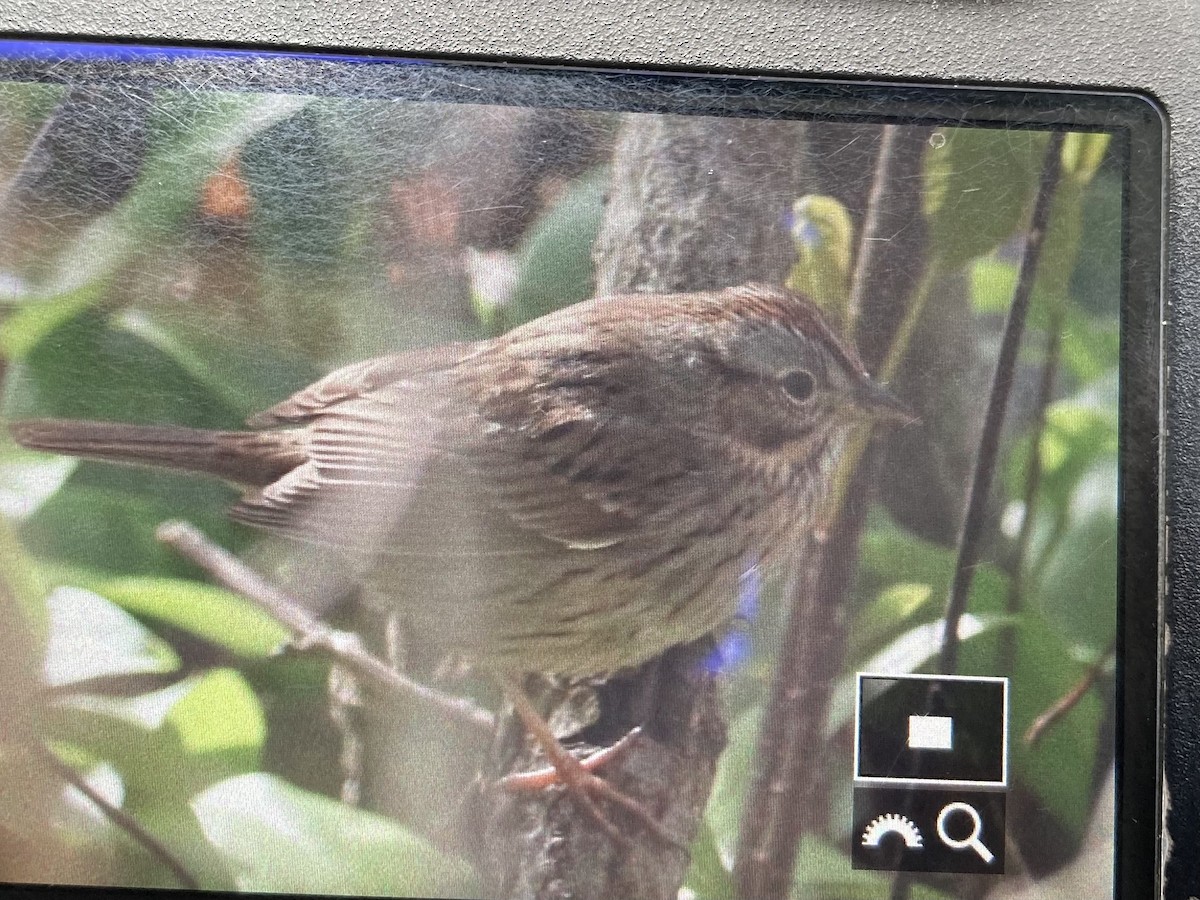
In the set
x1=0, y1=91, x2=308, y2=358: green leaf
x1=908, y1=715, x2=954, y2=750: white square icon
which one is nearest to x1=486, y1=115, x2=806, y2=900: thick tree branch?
x1=908, y1=715, x2=954, y2=750: white square icon

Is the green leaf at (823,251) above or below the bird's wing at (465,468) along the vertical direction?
above

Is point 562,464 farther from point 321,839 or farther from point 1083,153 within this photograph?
point 1083,153

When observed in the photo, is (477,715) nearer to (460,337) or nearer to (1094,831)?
(460,337)

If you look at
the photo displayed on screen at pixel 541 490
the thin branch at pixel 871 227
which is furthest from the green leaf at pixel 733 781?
the thin branch at pixel 871 227

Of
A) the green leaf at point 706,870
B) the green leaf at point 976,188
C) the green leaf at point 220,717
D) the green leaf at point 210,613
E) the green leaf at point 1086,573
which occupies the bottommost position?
the green leaf at point 706,870

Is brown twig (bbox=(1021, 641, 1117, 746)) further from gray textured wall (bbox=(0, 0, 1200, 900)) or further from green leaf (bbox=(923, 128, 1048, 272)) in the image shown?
green leaf (bbox=(923, 128, 1048, 272))

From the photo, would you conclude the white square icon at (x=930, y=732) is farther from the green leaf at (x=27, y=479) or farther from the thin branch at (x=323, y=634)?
the green leaf at (x=27, y=479)

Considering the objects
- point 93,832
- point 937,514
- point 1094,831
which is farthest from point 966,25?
point 93,832
